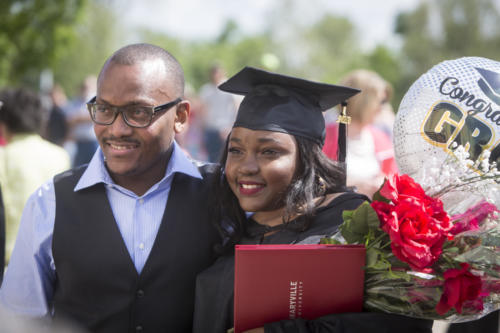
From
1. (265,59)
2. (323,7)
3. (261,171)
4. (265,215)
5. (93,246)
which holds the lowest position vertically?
(93,246)

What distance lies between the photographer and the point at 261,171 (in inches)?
87.7

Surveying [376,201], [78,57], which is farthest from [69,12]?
[78,57]

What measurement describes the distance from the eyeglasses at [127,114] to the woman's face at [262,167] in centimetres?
44

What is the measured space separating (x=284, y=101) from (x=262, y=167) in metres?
0.32

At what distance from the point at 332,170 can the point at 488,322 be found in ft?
4.72

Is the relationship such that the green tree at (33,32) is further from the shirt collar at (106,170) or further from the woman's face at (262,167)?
the woman's face at (262,167)

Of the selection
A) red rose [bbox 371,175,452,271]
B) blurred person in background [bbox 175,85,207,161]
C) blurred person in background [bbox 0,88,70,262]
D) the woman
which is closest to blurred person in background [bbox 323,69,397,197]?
the woman

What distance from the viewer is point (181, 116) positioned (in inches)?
105

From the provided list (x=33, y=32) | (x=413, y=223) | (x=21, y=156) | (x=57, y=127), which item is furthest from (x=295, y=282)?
(x=33, y=32)

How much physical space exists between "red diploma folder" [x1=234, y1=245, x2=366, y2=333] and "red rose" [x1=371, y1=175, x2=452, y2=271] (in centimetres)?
16

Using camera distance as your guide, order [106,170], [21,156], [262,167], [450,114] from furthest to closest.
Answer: [21,156] < [106,170] < [262,167] < [450,114]

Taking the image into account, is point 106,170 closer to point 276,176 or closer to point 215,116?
point 276,176

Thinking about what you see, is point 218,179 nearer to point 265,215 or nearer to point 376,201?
point 265,215

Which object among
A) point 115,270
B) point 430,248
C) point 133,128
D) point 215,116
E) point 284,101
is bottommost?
point 115,270
